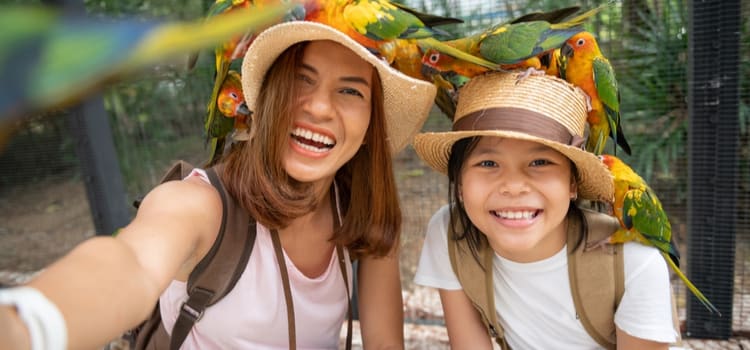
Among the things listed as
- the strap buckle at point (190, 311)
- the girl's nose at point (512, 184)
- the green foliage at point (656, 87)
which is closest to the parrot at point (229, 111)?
the strap buckle at point (190, 311)

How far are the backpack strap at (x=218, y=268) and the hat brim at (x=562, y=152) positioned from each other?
481 mm

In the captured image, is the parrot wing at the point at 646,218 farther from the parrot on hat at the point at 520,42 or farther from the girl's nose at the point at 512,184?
the parrot on hat at the point at 520,42

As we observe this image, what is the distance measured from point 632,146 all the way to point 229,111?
1630mm

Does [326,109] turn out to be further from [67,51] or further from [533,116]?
[67,51]

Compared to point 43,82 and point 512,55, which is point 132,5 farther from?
point 43,82

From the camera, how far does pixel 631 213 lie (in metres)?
1.17

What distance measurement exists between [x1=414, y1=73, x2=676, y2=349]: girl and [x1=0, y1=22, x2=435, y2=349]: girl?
0.50ft

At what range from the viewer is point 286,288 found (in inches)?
47.3

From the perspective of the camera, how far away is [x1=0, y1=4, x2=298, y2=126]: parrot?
0.18m

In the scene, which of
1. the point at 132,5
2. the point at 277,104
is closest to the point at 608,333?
the point at 277,104

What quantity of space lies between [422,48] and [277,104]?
404 millimetres

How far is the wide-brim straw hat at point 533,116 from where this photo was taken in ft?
3.54

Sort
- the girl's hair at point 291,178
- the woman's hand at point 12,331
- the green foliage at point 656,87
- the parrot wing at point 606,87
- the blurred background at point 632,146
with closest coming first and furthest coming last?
1. the woman's hand at point 12,331
2. the girl's hair at point 291,178
3. the parrot wing at point 606,87
4. the blurred background at point 632,146
5. the green foliage at point 656,87

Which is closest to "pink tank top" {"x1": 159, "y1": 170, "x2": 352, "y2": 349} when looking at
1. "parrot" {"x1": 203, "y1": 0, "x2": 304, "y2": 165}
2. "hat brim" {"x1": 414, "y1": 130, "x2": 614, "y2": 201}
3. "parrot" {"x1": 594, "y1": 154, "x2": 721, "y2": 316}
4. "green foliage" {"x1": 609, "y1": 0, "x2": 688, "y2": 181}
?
"parrot" {"x1": 203, "y1": 0, "x2": 304, "y2": 165}
